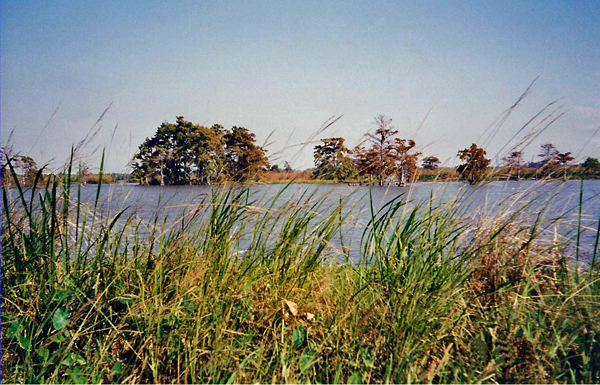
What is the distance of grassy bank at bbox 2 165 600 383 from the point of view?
4.99 ft

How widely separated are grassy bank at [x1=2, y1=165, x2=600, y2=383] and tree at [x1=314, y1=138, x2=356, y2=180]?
23 centimetres

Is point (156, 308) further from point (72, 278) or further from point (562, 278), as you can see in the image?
point (562, 278)

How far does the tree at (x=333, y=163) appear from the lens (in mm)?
2447

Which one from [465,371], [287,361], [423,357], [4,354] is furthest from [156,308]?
[465,371]

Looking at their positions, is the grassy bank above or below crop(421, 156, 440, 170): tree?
below

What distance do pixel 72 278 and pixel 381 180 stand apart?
1.94 metres

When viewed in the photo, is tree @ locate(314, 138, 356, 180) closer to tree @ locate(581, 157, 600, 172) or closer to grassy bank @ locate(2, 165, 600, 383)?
grassy bank @ locate(2, 165, 600, 383)

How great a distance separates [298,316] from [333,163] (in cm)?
102

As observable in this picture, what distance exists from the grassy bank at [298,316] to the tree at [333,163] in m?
0.23

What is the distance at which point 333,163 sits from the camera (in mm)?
2477

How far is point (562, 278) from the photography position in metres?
1.98

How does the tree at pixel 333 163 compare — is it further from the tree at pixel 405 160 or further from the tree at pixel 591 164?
the tree at pixel 591 164

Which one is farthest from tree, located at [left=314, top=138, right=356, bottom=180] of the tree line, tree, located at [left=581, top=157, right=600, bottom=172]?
tree, located at [left=581, top=157, right=600, bottom=172]

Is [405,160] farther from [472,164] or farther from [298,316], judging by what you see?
[298,316]
